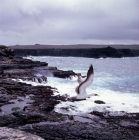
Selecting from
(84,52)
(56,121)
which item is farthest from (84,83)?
(84,52)

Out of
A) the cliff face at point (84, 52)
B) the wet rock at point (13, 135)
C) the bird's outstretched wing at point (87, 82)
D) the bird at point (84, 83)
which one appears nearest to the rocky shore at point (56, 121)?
the wet rock at point (13, 135)

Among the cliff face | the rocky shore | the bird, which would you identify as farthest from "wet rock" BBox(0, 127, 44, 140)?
the cliff face

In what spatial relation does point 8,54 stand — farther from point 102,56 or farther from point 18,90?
point 102,56

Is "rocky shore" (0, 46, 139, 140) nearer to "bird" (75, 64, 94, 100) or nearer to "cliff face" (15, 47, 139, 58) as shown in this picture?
"bird" (75, 64, 94, 100)

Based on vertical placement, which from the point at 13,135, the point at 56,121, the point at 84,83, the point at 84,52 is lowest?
the point at 56,121

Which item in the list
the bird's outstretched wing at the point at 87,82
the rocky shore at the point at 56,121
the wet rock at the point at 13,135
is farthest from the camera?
the rocky shore at the point at 56,121

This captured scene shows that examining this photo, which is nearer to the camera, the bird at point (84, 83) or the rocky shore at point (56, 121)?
the bird at point (84, 83)

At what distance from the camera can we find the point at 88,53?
12019cm

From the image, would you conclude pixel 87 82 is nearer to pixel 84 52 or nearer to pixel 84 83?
pixel 84 83

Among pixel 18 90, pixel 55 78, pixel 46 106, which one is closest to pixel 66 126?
pixel 46 106

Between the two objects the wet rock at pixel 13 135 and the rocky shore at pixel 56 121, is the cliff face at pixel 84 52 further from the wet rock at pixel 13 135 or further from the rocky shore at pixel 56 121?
the wet rock at pixel 13 135

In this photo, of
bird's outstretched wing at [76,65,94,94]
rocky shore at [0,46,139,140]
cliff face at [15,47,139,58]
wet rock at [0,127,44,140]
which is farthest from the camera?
cliff face at [15,47,139,58]

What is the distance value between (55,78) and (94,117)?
20.3 metres

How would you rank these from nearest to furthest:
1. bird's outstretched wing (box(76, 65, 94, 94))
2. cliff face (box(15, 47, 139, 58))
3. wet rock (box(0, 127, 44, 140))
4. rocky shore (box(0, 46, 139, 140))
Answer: bird's outstretched wing (box(76, 65, 94, 94)) → wet rock (box(0, 127, 44, 140)) → rocky shore (box(0, 46, 139, 140)) → cliff face (box(15, 47, 139, 58))
